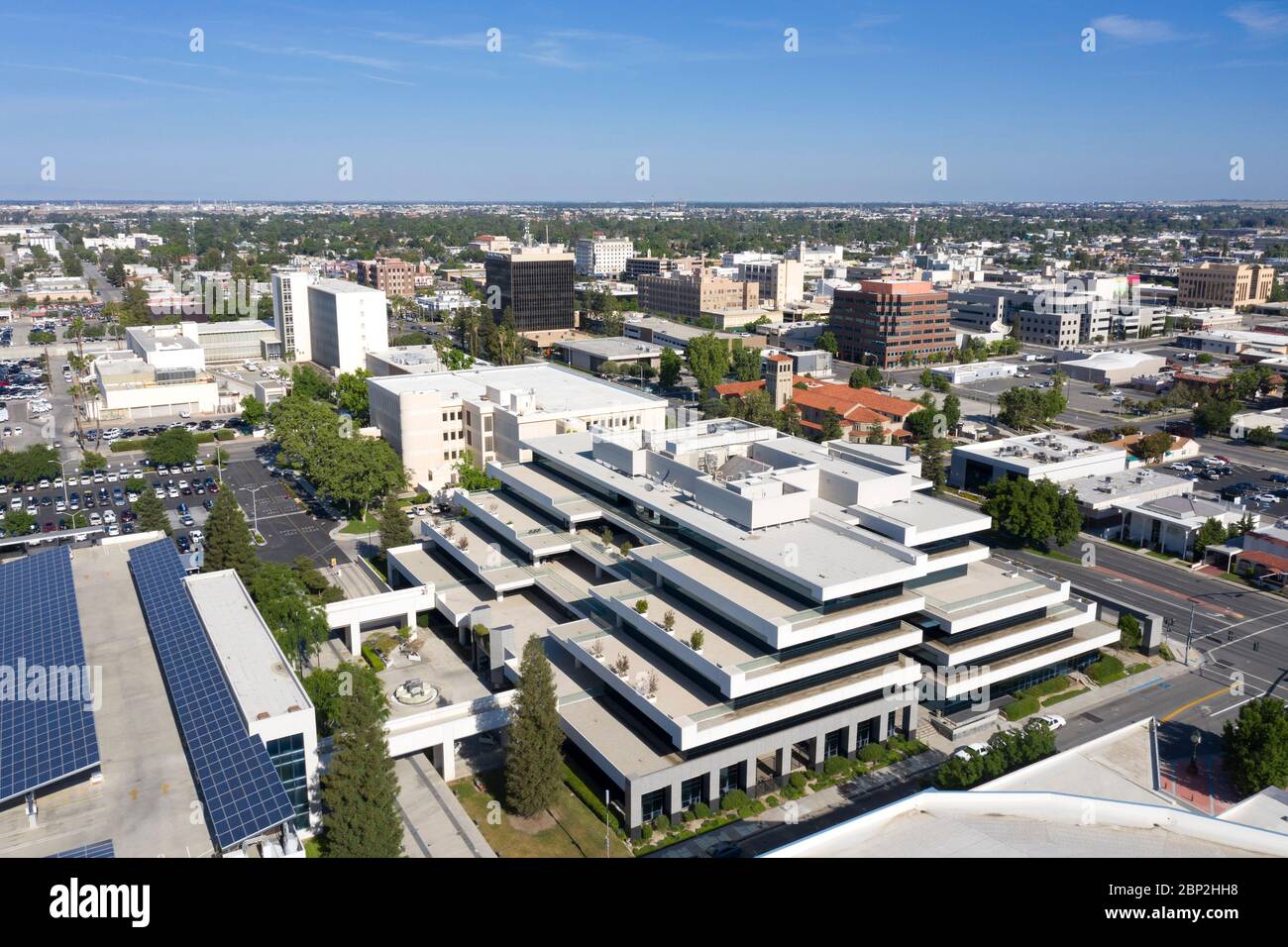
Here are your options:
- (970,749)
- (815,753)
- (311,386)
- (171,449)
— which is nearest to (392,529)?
(815,753)

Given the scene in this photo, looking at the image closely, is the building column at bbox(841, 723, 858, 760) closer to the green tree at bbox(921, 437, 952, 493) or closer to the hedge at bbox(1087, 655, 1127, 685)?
the hedge at bbox(1087, 655, 1127, 685)

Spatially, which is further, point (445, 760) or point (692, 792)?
point (445, 760)

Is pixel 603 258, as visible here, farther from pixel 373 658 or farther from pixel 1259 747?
pixel 1259 747

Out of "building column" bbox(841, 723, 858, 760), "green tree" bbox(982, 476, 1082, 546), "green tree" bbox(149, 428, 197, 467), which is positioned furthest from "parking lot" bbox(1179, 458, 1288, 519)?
"green tree" bbox(149, 428, 197, 467)

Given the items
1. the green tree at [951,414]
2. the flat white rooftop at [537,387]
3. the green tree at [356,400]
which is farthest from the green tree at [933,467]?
the green tree at [356,400]
